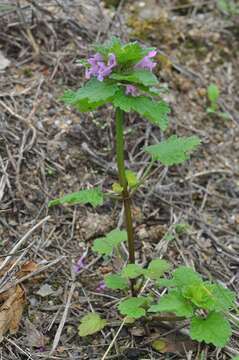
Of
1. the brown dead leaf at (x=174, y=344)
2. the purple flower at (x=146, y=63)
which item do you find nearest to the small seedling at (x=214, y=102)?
the purple flower at (x=146, y=63)

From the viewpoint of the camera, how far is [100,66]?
1.89m

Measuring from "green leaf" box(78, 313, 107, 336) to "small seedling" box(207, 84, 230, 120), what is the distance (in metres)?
1.61

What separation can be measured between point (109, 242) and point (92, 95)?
0.61 m

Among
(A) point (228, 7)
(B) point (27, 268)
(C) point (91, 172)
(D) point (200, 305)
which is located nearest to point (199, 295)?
(D) point (200, 305)

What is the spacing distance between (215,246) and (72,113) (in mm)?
963

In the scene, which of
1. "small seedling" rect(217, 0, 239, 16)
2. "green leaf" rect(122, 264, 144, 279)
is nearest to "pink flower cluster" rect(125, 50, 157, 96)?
"green leaf" rect(122, 264, 144, 279)

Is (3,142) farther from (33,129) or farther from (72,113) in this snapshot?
(72,113)

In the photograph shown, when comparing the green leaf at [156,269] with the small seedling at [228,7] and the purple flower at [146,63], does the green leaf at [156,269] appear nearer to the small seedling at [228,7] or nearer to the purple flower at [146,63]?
the purple flower at [146,63]

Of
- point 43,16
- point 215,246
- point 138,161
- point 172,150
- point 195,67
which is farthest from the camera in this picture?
point 195,67

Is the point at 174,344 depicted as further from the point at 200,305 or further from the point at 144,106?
the point at 144,106

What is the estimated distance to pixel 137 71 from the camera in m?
1.90

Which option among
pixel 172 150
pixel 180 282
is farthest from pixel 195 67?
pixel 180 282

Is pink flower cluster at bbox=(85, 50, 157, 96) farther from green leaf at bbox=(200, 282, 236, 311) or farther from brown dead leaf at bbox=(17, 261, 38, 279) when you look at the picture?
brown dead leaf at bbox=(17, 261, 38, 279)

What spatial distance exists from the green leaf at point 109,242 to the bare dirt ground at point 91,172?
23cm
